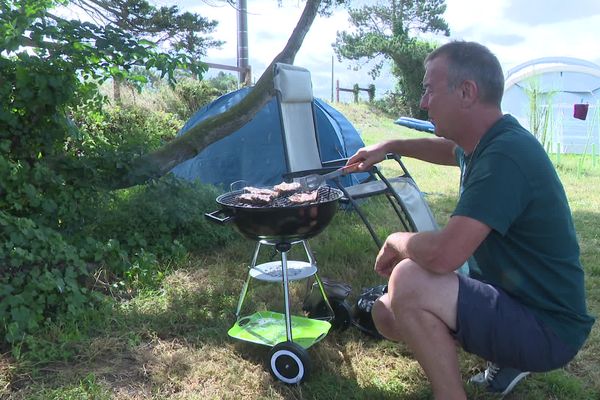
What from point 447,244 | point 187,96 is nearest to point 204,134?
point 447,244

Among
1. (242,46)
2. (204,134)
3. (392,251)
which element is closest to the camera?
(392,251)

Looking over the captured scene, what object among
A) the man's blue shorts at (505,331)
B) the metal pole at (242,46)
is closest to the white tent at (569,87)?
the metal pole at (242,46)

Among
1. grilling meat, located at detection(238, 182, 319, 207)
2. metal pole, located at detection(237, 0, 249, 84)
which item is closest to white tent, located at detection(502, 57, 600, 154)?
metal pole, located at detection(237, 0, 249, 84)

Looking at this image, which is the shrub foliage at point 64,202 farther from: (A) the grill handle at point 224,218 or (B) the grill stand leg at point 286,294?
(B) the grill stand leg at point 286,294

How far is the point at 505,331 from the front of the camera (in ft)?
6.17

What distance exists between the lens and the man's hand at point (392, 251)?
207cm

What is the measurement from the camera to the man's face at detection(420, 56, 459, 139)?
6.44ft

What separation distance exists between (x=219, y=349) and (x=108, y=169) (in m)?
1.79

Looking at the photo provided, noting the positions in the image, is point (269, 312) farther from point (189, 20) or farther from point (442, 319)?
point (189, 20)

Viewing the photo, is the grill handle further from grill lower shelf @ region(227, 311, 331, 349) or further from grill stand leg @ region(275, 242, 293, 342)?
grill lower shelf @ region(227, 311, 331, 349)

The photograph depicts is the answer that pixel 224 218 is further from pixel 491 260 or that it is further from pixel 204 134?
pixel 204 134

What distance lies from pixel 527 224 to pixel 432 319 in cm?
47

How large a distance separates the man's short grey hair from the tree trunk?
279cm

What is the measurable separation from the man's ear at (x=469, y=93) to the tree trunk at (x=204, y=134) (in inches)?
111
